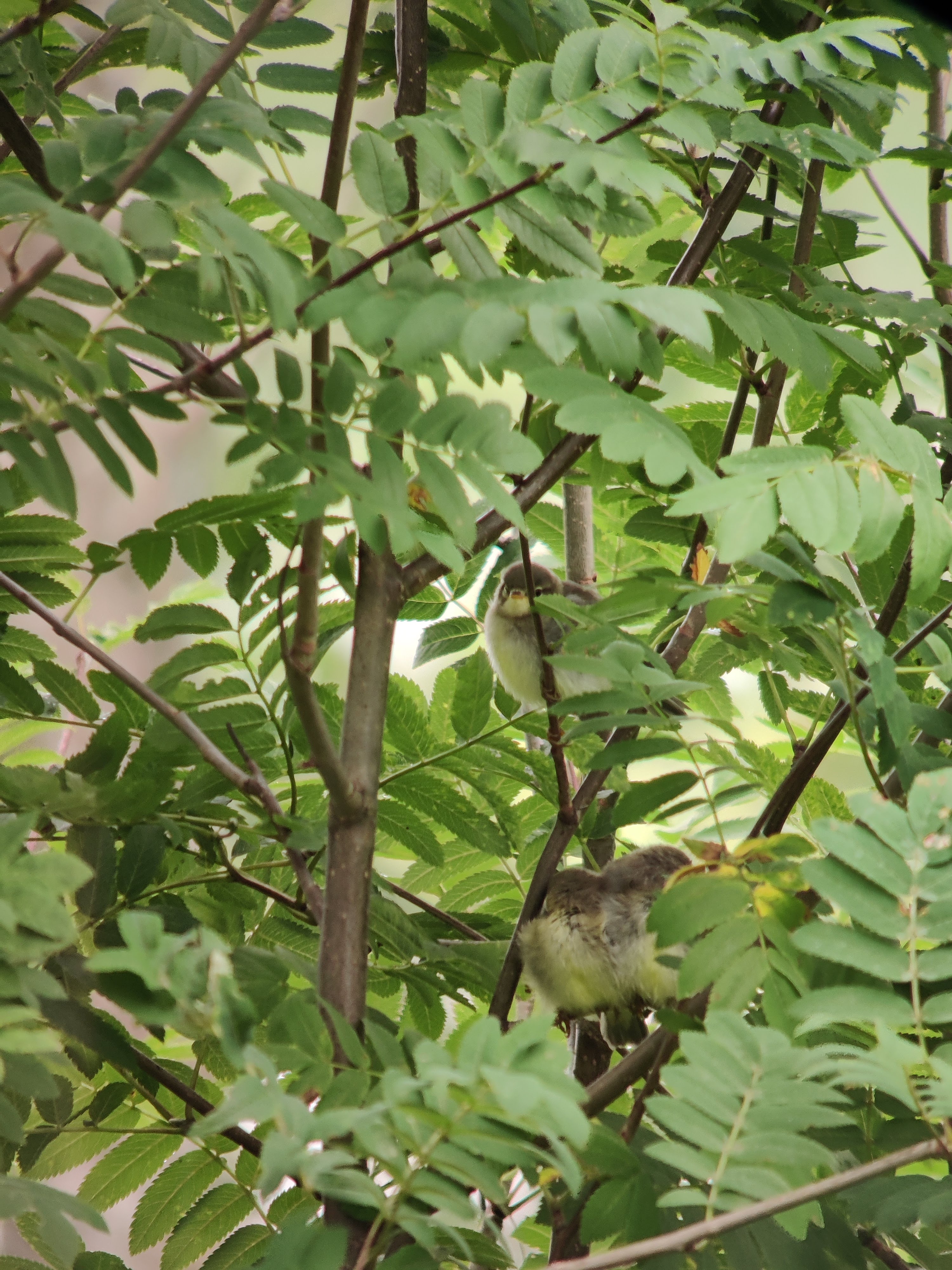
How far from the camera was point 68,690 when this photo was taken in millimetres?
1470

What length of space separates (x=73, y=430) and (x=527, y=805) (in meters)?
1.03

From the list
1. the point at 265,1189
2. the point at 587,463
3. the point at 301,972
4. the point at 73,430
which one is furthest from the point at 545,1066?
the point at 587,463

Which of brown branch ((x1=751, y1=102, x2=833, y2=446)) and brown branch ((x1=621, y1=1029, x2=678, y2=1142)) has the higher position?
brown branch ((x1=751, y1=102, x2=833, y2=446))

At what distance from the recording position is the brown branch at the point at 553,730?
135 cm

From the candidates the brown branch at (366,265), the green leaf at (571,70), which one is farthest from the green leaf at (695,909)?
the green leaf at (571,70)

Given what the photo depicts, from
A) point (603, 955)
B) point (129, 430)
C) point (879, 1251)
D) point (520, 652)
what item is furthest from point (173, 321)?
point (520, 652)

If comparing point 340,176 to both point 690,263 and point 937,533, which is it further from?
point 937,533

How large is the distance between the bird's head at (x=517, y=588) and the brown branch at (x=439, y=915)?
3.89 ft

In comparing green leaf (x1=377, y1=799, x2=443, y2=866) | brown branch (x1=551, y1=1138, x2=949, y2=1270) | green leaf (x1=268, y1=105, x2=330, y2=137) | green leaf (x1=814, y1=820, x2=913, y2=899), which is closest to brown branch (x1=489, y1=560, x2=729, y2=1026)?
green leaf (x1=377, y1=799, x2=443, y2=866)

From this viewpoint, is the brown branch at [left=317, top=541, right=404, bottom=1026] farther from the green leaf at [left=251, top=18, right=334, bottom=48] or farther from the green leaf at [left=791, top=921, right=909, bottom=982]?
the green leaf at [left=251, top=18, right=334, bottom=48]

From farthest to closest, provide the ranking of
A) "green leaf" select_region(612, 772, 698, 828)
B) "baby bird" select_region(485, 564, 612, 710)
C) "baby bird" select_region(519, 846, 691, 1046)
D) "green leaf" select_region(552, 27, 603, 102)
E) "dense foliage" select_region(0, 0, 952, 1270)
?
"baby bird" select_region(485, 564, 612, 710) < "baby bird" select_region(519, 846, 691, 1046) < "green leaf" select_region(612, 772, 698, 828) < "green leaf" select_region(552, 27, 603, 102) < "dense foliage" select_region(0, 0, 952, 1270)

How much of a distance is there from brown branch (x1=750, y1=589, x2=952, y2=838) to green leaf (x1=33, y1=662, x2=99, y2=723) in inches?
33.0

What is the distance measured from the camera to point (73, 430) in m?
1.00

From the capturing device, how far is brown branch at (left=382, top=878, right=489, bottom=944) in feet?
5.00
